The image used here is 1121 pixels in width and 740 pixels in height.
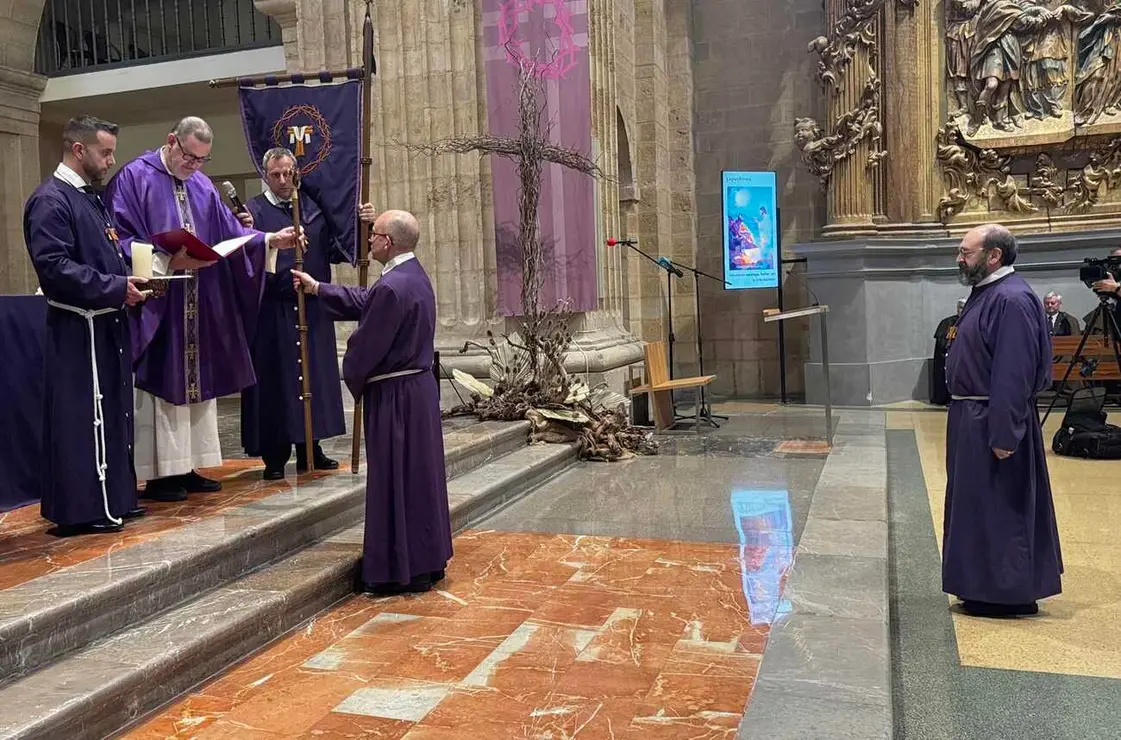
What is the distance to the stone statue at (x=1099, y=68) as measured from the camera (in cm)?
988

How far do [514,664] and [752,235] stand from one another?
8.00 m

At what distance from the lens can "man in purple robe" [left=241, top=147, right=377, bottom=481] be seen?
16.4 ft

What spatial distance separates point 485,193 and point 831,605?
5.31 meters

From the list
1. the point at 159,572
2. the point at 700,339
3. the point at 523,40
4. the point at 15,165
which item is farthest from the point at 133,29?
the point at 159,572

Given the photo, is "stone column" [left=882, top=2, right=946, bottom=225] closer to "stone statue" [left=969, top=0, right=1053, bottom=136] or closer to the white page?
"stone statue" [left=969, top=0, right=1053, bottom=136]

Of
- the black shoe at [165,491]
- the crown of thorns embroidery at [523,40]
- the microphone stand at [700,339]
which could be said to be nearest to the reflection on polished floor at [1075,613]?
the microphone stand at [700,339]

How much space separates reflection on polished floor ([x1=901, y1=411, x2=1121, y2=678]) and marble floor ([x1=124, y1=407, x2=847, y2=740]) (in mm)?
729

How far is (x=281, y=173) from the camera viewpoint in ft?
16.5

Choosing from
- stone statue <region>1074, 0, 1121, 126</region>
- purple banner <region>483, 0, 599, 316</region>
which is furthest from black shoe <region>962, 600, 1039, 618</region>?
stone statue <region>1074, 0, 1121, 126</region>

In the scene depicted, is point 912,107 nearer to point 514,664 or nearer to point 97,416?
point 514,664

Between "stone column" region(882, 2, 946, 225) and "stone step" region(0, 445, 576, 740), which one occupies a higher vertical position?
"stone column" region(882, 2, 946, 225)

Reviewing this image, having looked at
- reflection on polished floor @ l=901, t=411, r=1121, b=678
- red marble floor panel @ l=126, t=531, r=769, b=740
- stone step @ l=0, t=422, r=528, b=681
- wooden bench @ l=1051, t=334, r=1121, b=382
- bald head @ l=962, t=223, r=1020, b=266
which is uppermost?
bald head @ l=962, t=223, r=1020, b=266

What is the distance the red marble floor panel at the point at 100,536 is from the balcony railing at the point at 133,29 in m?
8.59

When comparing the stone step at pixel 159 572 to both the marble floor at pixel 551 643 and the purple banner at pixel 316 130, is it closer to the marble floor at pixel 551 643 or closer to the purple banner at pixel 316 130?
the marble floor at pixel 551 643
